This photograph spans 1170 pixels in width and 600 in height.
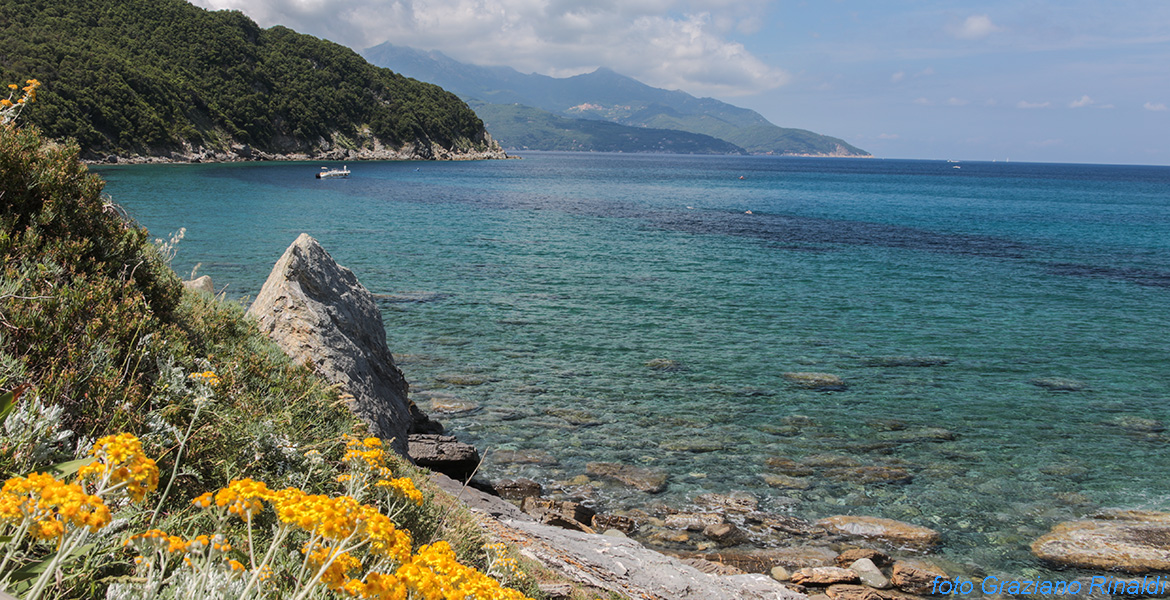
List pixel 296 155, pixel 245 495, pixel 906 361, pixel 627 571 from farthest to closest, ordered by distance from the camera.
A: pixel 296 155 < pixel 906 361 < pixel 627 571 < pixel 245 495

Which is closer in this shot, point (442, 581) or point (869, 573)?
point (442, 581)

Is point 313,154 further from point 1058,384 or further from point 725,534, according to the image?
point 725,534

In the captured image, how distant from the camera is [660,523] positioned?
9.25 m

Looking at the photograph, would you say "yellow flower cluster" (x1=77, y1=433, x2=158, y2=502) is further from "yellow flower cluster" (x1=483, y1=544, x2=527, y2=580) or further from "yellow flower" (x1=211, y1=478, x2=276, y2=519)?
"yellow flower cluster" (x1=483, y1=544, x2=527, y2=580)

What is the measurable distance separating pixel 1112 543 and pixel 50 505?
458 inches

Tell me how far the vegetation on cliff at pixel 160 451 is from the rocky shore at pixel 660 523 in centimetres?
91

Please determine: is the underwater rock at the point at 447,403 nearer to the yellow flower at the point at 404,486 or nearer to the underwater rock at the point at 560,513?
the underwater rock at the point at 560,513

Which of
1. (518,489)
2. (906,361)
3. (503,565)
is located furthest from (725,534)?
(906,361)

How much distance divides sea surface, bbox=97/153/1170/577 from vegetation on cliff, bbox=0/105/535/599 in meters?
5.47

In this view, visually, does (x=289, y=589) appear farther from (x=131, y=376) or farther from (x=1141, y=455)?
(x=1141, y=455)

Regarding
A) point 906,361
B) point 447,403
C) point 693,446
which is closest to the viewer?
point 693,446

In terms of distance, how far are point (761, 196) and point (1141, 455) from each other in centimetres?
6974

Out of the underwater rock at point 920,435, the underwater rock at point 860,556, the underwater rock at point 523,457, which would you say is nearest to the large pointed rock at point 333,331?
the underwater rock at point 523,457

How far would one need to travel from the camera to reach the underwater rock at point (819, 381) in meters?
14.4
